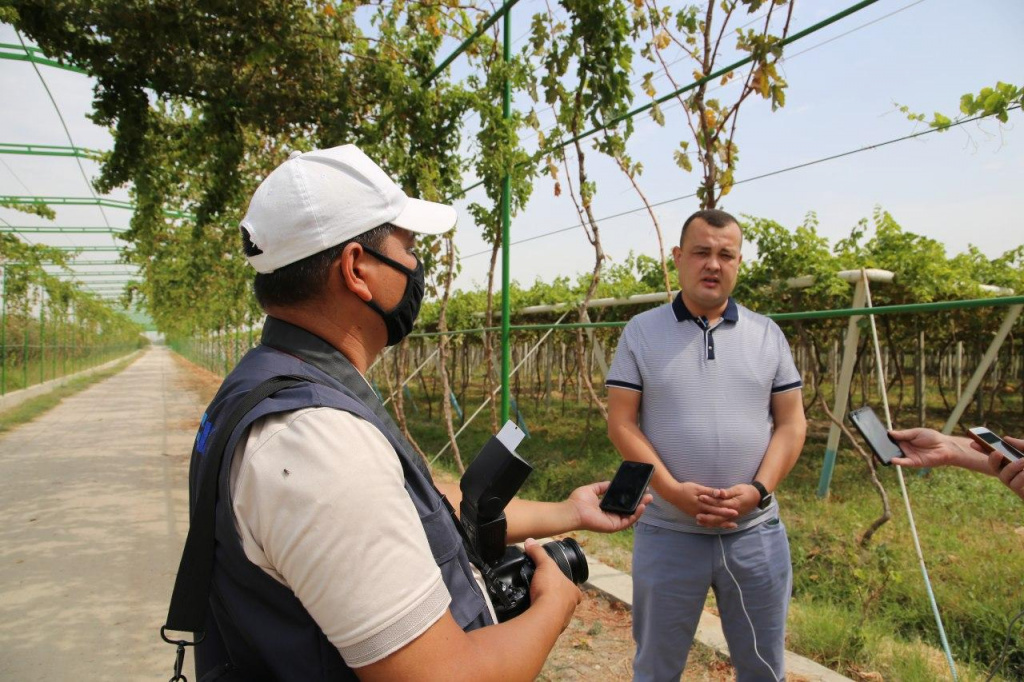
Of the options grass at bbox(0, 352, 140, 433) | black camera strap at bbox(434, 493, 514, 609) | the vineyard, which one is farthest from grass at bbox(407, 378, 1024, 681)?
grass at bbox(0, 352, 140, 433)

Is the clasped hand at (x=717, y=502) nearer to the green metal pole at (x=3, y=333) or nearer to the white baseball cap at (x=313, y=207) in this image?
the white baseball cap at (x=313, y=207)

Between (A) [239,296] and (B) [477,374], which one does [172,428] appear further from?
(B) [477,374]

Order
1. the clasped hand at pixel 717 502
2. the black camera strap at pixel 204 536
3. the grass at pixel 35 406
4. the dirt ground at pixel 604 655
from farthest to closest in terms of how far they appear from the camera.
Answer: the grass at pixel 35 406 → the dirt ground at pixel 604 655 → the clasped hand at pixel 717 502 → the black camera strap at pixel 204 536

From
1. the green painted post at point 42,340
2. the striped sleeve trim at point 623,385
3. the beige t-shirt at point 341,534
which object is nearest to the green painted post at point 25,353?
the green painted post at point 42,340

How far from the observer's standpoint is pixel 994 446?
1630mm

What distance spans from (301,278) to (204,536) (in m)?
0.44

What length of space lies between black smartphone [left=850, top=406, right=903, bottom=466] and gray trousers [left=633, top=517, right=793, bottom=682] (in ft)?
1.78

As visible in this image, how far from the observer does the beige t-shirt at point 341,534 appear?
0.82 m

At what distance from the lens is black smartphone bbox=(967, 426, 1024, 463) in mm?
1620

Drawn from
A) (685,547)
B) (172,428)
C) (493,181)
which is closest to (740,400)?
(685,547)

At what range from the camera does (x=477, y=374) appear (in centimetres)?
2644

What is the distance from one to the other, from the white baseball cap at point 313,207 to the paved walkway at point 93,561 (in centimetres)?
282

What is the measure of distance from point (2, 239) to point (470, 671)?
67.1 ft

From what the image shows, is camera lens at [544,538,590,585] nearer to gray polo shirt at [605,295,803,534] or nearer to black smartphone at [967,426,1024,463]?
gray polo shirt at [605,295,803,534]
